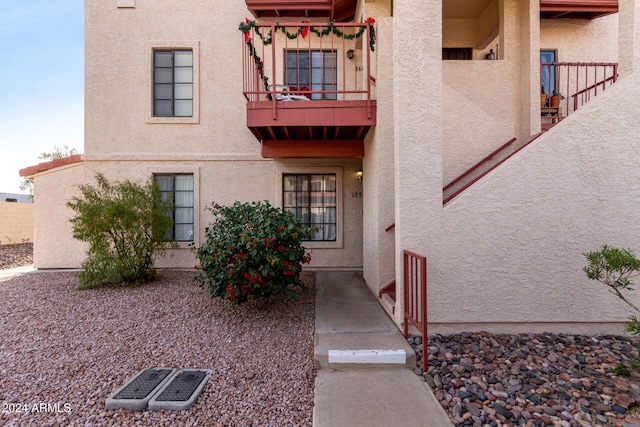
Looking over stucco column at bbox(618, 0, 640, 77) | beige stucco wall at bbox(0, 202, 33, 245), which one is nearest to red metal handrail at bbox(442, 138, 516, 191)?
stucco column at bbox(618, 0, 640, 77)

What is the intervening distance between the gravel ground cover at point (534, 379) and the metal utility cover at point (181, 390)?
88.2 inches

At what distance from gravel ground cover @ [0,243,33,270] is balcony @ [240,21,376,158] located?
864 centimetres

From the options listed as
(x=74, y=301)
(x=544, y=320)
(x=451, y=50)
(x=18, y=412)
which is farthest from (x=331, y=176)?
(x=18, y=412)

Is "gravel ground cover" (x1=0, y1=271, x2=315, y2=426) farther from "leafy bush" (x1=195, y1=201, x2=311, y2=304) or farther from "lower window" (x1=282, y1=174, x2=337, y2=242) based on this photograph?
"lower window" (x1=282, y1=174, x2=337, y2=242)

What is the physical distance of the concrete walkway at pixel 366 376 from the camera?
2.59 meters

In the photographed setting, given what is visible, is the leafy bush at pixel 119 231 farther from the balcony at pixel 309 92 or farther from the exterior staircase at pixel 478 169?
the exterior staircase at pixel 478 169

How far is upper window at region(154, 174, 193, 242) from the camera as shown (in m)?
7.92

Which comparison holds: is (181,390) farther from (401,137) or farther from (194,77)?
(194,77)

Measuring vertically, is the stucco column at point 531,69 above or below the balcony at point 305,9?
below

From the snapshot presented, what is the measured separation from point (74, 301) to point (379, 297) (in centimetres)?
524

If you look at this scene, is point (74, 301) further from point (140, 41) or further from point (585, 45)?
point (585, 45)

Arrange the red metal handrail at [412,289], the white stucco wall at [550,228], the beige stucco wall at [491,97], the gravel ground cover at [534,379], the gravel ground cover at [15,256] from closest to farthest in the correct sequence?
the gravel ground cover at [534,379], the red metal handrail at [412,289], the white stucco wall at [550,228], the beige stucco wall at [491,97], the gravel ground cover at [15,256]

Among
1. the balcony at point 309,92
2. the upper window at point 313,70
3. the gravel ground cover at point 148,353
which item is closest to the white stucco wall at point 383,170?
the balcony at point 309,92

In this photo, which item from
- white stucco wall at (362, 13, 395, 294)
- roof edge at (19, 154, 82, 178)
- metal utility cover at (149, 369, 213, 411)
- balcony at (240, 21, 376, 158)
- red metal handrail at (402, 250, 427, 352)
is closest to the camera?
metal utility cover at (149, 369, 213, 411)
